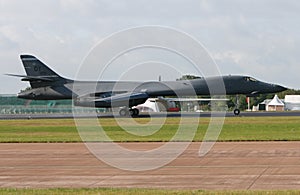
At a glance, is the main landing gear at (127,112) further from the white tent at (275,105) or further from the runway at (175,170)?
the white tent at (275,105)

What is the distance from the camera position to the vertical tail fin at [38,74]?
63469 mm

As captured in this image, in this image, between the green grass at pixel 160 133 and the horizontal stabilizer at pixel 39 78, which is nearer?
the green grass at pixel 160 133

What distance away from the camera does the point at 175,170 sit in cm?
1722

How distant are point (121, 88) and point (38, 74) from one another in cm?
933

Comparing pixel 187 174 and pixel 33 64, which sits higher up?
pixel 33 64

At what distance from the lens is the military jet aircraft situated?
59.6 meters

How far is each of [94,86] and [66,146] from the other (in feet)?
119

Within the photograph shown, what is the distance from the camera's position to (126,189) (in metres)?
13.5

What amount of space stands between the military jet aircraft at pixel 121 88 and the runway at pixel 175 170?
115ft

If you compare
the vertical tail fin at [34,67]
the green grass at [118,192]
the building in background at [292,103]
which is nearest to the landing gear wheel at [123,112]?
the vertical tail fin at [34,67]

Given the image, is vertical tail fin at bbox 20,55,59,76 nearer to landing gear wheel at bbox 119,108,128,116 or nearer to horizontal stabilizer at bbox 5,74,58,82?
horizontal stabilizer at bbox 5,74,58,82

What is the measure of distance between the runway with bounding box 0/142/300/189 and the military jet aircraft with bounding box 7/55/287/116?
35.1 m

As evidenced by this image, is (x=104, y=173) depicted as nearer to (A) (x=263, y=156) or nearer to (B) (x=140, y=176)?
(B) (x=140, y=176)

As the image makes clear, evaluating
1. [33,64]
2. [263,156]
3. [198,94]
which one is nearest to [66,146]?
[263,156]
